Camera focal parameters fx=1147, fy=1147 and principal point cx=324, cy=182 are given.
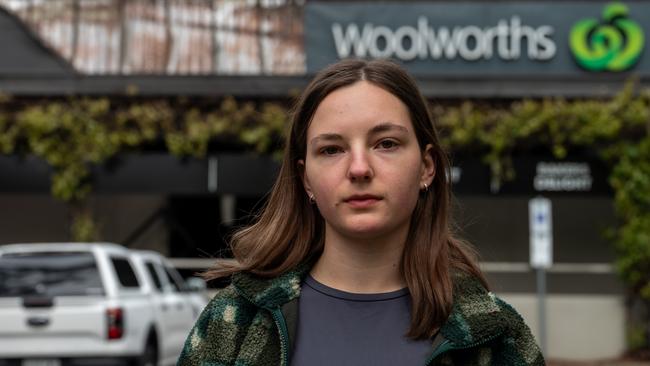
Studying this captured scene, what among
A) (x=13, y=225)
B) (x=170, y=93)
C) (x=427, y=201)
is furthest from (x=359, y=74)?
(x=13, y=225)

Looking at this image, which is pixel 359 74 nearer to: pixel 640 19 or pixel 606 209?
pixel 640 19

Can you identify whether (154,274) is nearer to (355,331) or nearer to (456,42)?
(456,42)

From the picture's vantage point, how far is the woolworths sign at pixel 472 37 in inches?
651

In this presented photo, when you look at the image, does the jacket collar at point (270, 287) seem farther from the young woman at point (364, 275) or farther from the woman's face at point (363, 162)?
the woman's face at point (363, 162)

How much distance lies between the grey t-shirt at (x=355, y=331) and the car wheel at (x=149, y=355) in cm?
901

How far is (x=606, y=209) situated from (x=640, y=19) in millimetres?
3086

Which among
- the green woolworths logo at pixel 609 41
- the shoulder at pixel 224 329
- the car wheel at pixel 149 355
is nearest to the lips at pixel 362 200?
the shoulder at pixel 224 329

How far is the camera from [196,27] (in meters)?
17.0

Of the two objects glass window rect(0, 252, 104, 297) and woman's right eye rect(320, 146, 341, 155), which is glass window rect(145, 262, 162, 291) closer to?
glass window rect(0, 252, 104, 297)

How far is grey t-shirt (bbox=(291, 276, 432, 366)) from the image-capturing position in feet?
7.89

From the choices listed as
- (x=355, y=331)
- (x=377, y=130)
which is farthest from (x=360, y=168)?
(x=355, y=331)

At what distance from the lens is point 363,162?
2395 mm

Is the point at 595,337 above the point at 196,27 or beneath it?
beneath

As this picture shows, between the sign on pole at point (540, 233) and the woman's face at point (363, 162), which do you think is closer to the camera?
the woman's face at point (363, 162)
